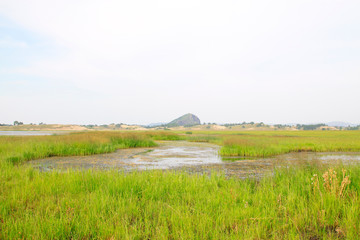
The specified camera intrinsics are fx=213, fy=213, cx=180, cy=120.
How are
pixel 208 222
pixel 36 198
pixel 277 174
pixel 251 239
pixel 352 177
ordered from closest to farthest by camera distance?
1. pixel 251 239
2. pixel 208 222
3. pixel 36 198
4. pixel 352 177
5. pixel 277 174

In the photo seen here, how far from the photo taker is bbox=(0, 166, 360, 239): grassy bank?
3.29 m

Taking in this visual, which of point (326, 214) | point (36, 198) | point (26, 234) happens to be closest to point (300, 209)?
point (326, 214)

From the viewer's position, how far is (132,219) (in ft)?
13.0

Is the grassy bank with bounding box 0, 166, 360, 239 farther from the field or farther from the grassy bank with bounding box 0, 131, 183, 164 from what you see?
the grassy bank with bounding box 0, 131, 183, 164

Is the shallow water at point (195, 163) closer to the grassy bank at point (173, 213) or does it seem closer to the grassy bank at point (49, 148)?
the grassy bank at point (49, 148)

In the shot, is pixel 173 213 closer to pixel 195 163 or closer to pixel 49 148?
pixel 195 163

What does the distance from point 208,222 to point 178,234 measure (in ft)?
1.73

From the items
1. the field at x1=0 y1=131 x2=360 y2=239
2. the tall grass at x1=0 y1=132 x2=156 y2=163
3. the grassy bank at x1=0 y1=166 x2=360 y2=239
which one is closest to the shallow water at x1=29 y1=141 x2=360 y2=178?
the tall grass at x1=0 y1=132 x2=156 y2=163

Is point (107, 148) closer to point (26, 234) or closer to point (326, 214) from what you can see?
point (26, 234)

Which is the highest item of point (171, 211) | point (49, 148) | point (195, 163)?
point (49, 148)

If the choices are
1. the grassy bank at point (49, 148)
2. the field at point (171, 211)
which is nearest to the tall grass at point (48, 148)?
the grassy bank at point (49, 148)

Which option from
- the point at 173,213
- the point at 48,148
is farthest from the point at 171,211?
the point at 48,148

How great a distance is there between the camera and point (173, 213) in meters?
3.86

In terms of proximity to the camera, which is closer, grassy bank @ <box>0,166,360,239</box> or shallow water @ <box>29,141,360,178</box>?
grassy bank @ <box>0,166,360,239</box>
